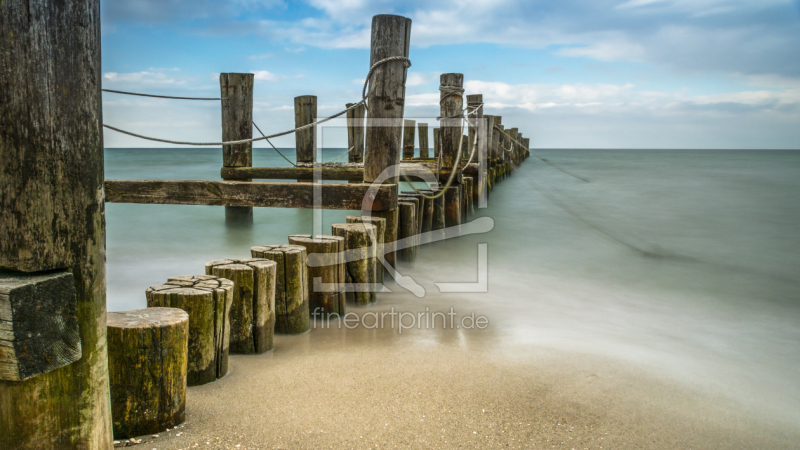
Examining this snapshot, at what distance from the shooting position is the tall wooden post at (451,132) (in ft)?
22.8

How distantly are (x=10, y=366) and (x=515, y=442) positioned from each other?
178cm

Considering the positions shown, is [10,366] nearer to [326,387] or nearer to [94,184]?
[94,184]

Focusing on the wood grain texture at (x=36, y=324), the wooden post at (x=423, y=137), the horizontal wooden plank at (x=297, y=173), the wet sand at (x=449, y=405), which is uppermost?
the wooden post at (x=423, y=137)

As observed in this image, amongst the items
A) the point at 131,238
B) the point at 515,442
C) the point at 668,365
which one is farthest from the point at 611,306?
the point at 131,238

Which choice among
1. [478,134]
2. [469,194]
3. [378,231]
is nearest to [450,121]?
[478,134]

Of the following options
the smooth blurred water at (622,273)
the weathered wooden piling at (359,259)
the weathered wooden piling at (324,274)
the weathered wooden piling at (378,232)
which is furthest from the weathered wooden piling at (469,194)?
the weathered wooden piling at (324,274)

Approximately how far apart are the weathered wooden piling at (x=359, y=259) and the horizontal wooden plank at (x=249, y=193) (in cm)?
29

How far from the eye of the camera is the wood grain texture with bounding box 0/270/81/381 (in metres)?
1.27

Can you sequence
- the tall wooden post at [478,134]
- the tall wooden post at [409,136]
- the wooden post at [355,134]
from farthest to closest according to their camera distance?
the tall wooden post at [409,136], the wooden post at [355,134], the tall wooden post at [478,134]

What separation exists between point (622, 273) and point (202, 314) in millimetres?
5016

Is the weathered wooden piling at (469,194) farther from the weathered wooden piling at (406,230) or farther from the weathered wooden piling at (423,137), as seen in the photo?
the weathered wooden piling at (423,137)

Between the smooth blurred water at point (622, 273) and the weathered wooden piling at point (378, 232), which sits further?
the weathered wooden piling at point (378, 232)

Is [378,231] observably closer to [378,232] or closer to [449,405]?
[378,232]

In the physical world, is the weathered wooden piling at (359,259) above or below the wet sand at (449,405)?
above
